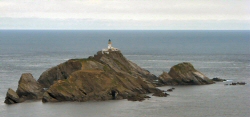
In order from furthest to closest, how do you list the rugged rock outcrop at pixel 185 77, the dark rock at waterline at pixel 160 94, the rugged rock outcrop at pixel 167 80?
the rugged rock outcrop at pixel 185 77
the rugged rock outcrop at pixel 167 80
the dark rock at waterline at pixel 160 94

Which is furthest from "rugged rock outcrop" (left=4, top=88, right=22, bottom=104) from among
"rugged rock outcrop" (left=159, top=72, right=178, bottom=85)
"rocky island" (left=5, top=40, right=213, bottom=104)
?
"rugged rock outcrop" (left=159, top=72, right=178, bottom=85)

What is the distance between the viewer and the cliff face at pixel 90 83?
85562mm

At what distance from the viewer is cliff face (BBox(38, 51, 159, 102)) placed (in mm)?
85562

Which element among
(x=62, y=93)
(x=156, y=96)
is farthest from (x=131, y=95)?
(x=62, y=93)

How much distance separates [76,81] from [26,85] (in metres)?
8.46

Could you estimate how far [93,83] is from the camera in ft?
290

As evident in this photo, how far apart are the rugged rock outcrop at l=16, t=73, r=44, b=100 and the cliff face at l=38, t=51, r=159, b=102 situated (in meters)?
3.55

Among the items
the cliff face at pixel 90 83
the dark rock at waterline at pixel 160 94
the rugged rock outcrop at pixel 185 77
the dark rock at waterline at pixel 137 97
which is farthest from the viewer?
the rugged rock outcrop at pixel 185 77

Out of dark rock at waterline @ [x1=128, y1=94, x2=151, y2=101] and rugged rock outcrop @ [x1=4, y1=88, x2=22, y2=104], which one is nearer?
rugged rock outcrop @ [x1=4, y1=88, x2=22, y2=104]

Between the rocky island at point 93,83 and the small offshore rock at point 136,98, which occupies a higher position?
the rocky island at point 93,83

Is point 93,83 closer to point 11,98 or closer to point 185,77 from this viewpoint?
point 11,98

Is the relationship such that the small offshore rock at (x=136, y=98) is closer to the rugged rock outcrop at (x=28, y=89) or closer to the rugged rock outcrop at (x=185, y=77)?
the rugged rock outcrop at (x=28, y=89)

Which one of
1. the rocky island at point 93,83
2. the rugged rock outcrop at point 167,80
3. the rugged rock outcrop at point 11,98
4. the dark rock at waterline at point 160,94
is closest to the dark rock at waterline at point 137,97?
the rocky island at point 93,83

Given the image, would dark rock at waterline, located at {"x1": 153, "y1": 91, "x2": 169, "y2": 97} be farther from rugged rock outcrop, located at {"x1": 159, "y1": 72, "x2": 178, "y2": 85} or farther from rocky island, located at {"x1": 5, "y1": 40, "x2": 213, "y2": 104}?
rugged rock outcrop, located at {"x1": 159, "y1": 72, "x2": 178, "y2": 85}
